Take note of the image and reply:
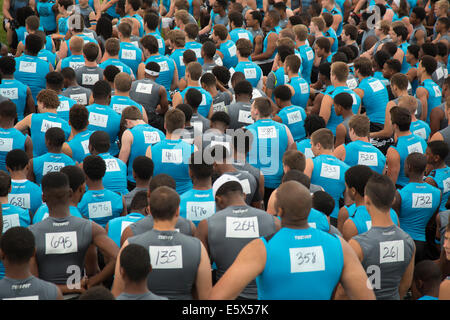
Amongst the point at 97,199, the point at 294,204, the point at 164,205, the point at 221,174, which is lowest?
the point at 97,199

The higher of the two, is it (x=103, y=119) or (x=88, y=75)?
(x=88, y=75)

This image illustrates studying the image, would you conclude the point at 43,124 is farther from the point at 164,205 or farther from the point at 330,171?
the point at 164,205

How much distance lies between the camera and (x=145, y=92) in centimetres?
889

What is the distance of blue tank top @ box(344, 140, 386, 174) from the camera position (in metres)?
6.92

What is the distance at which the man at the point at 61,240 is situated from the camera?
457 cm

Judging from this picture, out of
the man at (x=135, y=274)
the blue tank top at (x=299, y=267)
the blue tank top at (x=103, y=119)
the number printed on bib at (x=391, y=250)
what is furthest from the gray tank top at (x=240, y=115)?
the man at (x=135, y=274)

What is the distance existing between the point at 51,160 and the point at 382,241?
3604 mm

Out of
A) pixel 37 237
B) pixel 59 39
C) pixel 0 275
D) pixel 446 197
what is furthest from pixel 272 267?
pixel 59 39

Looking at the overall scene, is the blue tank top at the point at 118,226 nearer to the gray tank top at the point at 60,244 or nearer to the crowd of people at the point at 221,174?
the crowd of people at the point at 221,174

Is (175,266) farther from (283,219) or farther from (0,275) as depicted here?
(0,275)

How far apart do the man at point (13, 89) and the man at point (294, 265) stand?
6.03m

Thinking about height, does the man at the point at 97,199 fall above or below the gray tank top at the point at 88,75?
below

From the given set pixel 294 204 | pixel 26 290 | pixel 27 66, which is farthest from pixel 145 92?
pixel 294 204

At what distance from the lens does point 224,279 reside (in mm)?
3529
